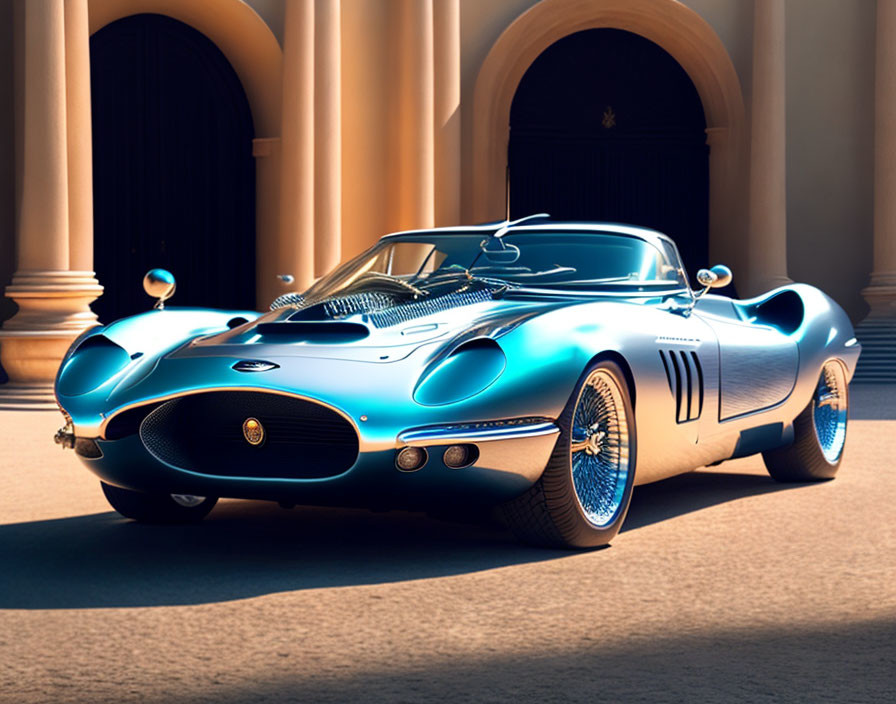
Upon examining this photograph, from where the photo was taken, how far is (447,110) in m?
15.7

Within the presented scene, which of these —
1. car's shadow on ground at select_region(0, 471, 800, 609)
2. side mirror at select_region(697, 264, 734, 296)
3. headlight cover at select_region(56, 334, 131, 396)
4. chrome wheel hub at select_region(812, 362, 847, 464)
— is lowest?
A: car's shadow on ground at select_region(0, 471, 800, 609)

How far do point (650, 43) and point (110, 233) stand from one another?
24.7ft

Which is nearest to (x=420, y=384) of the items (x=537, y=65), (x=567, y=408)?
(x=567, y=408)

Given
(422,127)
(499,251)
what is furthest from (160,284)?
(422,127)

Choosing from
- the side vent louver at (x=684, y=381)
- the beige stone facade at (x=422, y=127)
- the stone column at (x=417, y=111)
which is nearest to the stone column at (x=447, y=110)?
the beige stone facade at (x=422, y=127)

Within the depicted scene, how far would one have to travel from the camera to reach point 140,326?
17.2ft

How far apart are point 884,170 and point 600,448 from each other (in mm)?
13833

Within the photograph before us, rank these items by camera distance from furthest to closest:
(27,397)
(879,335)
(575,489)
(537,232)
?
(879,335) < (27,397) < (537,232) < (575,489)

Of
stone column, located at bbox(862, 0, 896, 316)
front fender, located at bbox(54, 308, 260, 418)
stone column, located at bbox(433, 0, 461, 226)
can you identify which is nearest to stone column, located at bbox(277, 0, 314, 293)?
stone column, located at bbox(433, 0, 461, 226)

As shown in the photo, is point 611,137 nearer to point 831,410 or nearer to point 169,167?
point 169,167

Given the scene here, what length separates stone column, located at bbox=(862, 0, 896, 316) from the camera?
684 inches

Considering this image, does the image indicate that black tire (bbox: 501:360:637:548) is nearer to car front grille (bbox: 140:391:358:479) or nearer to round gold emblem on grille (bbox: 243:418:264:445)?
car front grille (bbox: 140:391:358:479)

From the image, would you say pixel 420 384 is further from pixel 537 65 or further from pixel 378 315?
pixel 537 65

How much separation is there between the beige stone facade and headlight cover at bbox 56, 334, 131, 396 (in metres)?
7.02
